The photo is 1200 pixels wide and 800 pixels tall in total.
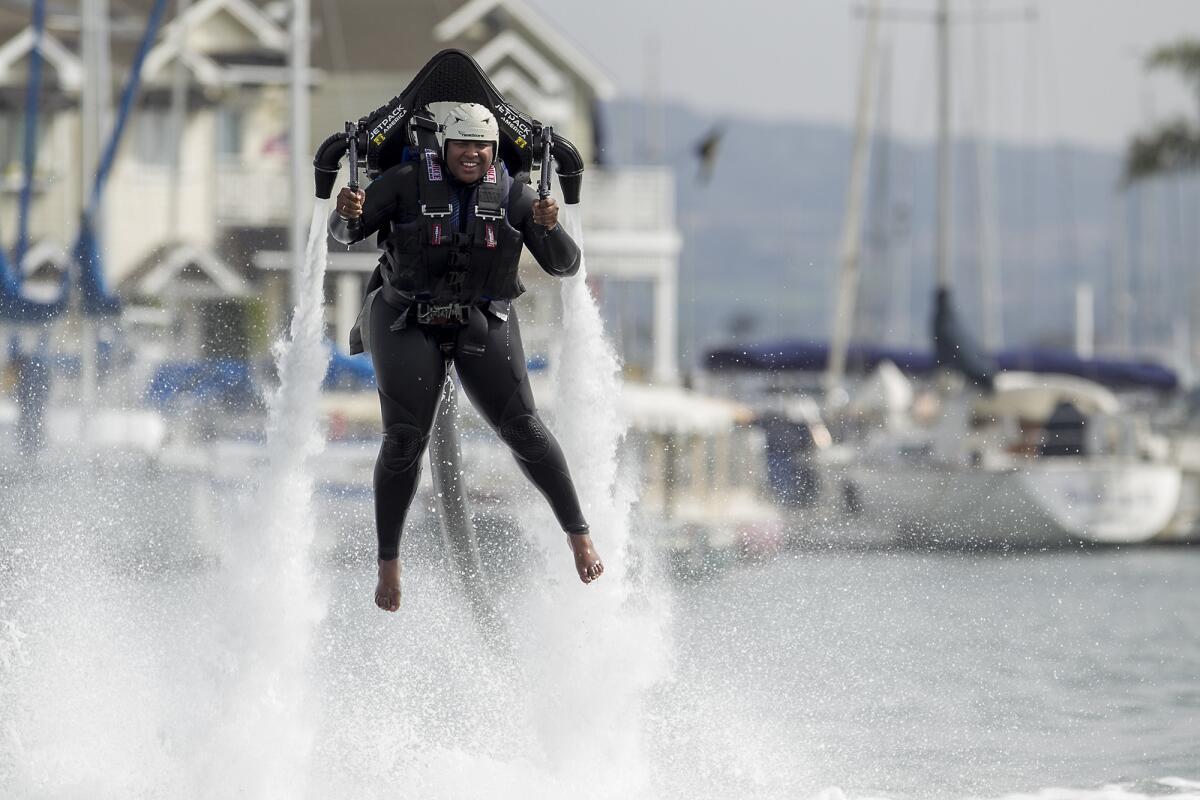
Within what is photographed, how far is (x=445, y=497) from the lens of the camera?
8.55m

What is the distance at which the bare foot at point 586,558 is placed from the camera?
282 inches

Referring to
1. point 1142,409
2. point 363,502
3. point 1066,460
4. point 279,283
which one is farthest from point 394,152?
point 1142,409

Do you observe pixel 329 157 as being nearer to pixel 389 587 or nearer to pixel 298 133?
pixel 389 587

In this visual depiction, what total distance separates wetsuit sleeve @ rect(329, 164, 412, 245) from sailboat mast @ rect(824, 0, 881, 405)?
24.3 meters

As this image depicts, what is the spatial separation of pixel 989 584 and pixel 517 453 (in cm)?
1570

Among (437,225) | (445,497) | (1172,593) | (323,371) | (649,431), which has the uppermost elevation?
(437,225)

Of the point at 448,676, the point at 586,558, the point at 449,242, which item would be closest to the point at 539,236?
the point at 449,242

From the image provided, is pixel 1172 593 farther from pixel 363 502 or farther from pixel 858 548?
pixel 363 502

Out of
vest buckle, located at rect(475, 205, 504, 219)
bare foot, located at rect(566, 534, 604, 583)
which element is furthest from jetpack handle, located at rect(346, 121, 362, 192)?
bare foot, located at rect(566, 534, 604, 583)

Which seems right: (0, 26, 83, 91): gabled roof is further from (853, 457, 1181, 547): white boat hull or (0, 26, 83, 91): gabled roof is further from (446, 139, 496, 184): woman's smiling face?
(446, 139, 496, 184): woman's smiling face

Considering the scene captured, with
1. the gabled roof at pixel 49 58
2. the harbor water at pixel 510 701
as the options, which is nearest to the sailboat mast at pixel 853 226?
the gabled roof at pixel 49 58

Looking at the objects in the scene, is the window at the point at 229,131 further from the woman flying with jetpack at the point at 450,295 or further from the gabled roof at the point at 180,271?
the woman flying with jetpack at the point at 450,295

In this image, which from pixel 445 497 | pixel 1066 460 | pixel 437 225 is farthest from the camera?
pixel 1066 460

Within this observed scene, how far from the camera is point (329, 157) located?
6953mm
